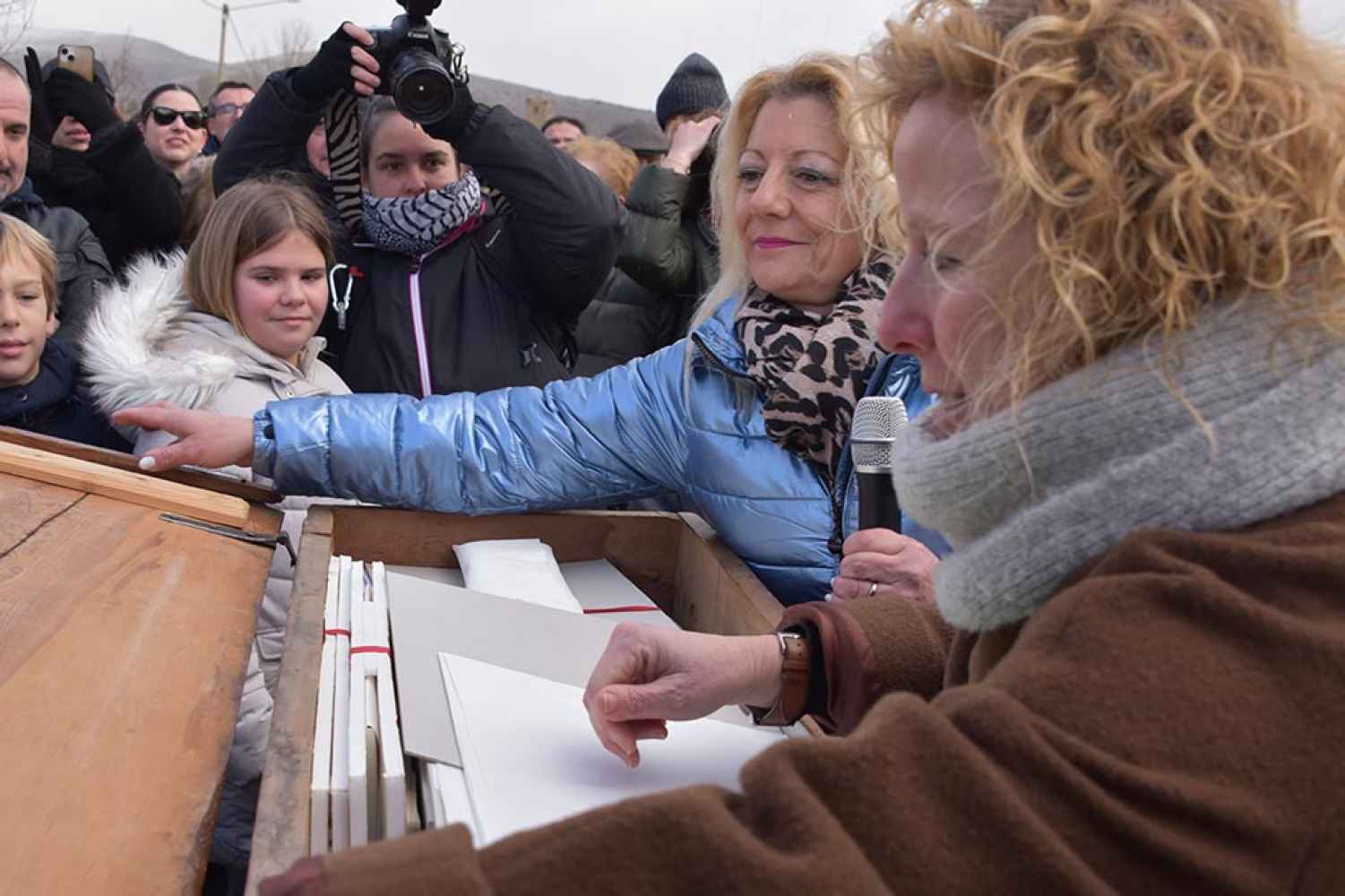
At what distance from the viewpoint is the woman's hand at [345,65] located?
2.75 metres

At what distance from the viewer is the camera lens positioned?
2.64 m

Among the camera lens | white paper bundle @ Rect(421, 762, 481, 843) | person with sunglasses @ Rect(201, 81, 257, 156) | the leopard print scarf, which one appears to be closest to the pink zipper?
the camera lens

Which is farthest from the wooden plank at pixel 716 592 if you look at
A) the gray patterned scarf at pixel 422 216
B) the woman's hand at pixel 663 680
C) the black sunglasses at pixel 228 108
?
the black sunglasses at pixel 228 108

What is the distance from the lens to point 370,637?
1.44 meters

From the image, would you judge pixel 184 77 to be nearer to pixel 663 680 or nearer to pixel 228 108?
pixel 228 108


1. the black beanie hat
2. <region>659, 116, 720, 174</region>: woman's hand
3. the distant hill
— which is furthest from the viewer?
the distant hill

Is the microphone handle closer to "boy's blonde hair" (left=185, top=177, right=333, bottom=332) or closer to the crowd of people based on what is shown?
the crowd of people

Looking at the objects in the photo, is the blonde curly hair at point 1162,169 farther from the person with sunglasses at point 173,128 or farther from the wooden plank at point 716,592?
the person with sunglasses at point 173,128

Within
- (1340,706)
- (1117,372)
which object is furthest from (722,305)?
(1340,706)

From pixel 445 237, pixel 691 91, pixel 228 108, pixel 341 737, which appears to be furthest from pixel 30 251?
pixel 228 108

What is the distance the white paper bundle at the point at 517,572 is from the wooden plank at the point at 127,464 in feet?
1.23

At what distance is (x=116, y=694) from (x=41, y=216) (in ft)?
8.15

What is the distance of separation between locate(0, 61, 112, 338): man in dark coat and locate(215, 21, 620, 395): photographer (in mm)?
585

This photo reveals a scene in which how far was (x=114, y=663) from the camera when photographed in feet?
4.19
